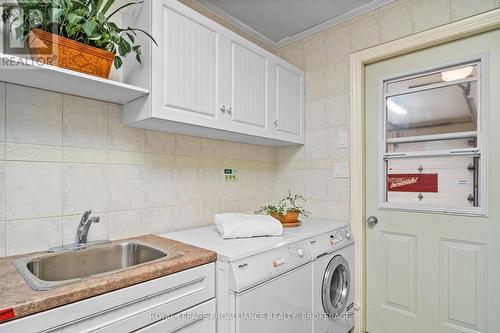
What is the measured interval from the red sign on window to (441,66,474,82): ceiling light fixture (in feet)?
2.19

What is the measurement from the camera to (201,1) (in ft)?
6.73

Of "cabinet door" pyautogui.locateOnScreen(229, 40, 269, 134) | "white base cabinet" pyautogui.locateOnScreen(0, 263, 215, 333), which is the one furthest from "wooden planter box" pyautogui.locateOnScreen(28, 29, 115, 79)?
"white base cabinet" pyautogui.locateOnScreen(0, 263, 215, 333)

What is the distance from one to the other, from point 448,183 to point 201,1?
2.21 m

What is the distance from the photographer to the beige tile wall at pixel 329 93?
2020 mm

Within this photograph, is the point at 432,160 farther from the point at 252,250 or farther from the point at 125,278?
the point at 125,278

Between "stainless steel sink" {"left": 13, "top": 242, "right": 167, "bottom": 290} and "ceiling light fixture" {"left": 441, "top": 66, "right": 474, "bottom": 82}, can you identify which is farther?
"ceiling light fixture" {"left": 441, "top": 66, "right": 474, "bottom": 82}

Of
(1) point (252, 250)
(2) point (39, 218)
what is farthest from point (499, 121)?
(2) point (39, 218)

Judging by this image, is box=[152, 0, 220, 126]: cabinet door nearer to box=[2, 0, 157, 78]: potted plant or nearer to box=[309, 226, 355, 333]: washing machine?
box=[2, 0, 157, 78]: potted plant

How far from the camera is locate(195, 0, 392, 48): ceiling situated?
81.0 inches

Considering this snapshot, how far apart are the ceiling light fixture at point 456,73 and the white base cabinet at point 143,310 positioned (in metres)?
1.98

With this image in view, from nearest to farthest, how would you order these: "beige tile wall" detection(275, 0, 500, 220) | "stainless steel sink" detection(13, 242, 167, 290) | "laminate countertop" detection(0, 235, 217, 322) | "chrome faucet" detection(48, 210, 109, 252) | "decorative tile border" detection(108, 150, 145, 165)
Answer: "laminate countertop" detection(0, 235, 217, 322) → "stainless steel sink" detection(13, 242, 167, 290) → "chrome faucet" detection(48, 210, 109, 252) → "decorative tile border" detection(108, 150, 145, 165) → "beige tile wall" detection(275, 0, 500, 220)

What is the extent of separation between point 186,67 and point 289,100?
1.05 m

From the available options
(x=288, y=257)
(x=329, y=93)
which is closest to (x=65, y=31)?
(x=288, y=257)

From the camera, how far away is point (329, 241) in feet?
6.26
